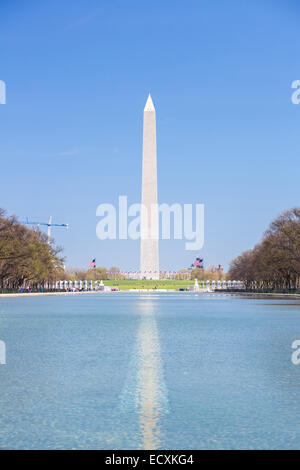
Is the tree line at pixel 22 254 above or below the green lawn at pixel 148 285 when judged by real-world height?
above

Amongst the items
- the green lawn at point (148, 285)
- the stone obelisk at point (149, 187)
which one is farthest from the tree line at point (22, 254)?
the green lawn at point (148, 285)

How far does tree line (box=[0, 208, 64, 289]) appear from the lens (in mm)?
79750

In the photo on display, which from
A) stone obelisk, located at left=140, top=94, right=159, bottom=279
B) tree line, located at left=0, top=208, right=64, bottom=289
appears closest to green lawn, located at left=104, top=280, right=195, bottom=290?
stone obelisk, located at left=140, top=94, right=159, bottom=279

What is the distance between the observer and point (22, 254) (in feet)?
280

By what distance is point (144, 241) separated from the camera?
363 feet

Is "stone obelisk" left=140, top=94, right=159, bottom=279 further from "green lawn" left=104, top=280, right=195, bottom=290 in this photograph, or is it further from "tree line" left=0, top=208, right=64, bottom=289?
"green lawn" left=104, top=280, right=195, bottom=290

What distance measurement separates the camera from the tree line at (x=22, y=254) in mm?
79750

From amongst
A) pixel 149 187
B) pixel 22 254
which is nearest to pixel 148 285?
pixel 149 187

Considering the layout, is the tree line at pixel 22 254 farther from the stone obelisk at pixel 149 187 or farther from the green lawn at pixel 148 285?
the green lawn at pixel 148 285

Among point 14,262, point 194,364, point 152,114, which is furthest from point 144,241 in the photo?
point 194,364

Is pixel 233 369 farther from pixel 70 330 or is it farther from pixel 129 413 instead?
pixel 70 330
